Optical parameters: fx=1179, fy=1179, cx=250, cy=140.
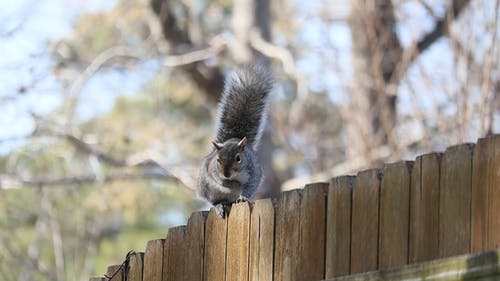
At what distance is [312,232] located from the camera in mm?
3102

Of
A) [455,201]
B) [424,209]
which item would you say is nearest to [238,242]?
[424,209]

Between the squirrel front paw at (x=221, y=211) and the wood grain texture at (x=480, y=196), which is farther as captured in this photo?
the squirrel front paw at (x=221, y=211)

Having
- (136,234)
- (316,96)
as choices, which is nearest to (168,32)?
(316,96)

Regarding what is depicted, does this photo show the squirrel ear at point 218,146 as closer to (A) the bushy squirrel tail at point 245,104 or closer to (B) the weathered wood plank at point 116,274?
(A) the bushy squirrel tail at point 245,104

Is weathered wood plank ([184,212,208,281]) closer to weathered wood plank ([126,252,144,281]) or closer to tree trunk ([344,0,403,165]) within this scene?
weathered wood plank ([126,252,144,281])

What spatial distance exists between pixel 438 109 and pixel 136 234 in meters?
10.3

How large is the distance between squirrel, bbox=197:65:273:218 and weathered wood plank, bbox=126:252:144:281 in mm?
1191

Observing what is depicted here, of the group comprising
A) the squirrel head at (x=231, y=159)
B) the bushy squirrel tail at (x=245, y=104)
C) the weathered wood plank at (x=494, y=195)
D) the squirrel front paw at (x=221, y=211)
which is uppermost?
the bushy squirrel tail at (x=245, y=104)

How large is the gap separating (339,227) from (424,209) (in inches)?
12.6

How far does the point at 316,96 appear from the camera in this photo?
514 inches

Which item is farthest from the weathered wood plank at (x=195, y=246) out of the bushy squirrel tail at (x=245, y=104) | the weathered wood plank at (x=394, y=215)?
the bushy squirrel tail at (x=245, y=104)

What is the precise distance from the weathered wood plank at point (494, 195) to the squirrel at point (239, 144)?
256cm

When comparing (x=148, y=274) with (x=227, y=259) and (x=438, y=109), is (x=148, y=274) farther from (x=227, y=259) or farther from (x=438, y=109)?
(x=438, y=109)

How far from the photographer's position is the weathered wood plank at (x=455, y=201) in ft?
8.63
